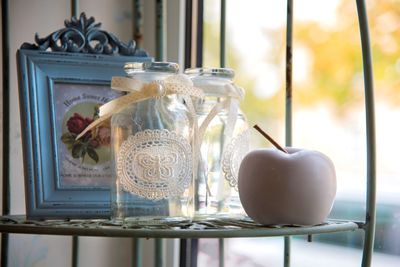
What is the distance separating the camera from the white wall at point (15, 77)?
3.65 ft

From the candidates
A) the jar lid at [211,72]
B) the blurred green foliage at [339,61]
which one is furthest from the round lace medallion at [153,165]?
the blurred green foliage at [339,61]

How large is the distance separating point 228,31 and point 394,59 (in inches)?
14.9

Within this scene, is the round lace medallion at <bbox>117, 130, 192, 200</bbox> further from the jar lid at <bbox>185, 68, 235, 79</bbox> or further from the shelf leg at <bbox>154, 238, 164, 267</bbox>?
the shelf leg at <bbox>154, 238, 164, 267</bbox>

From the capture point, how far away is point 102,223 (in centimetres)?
75

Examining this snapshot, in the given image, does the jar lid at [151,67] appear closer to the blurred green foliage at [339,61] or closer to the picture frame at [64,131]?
the picture frame at [64,131]

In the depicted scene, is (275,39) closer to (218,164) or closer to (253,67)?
(253,67)

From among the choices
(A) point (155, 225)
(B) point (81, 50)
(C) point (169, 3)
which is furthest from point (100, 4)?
(A) point (155, 225)

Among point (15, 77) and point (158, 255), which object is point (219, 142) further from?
point (15, 77)

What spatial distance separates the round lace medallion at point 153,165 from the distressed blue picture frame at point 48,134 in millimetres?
91

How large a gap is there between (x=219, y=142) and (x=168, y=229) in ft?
0.73

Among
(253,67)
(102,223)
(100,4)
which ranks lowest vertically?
(102,223)

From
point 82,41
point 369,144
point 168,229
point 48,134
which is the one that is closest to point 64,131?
point 48,134

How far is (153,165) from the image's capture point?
75 centimetres

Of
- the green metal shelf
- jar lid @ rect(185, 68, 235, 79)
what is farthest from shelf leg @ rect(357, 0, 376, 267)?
jar lid @ rect(185, 68, 235, 79)
